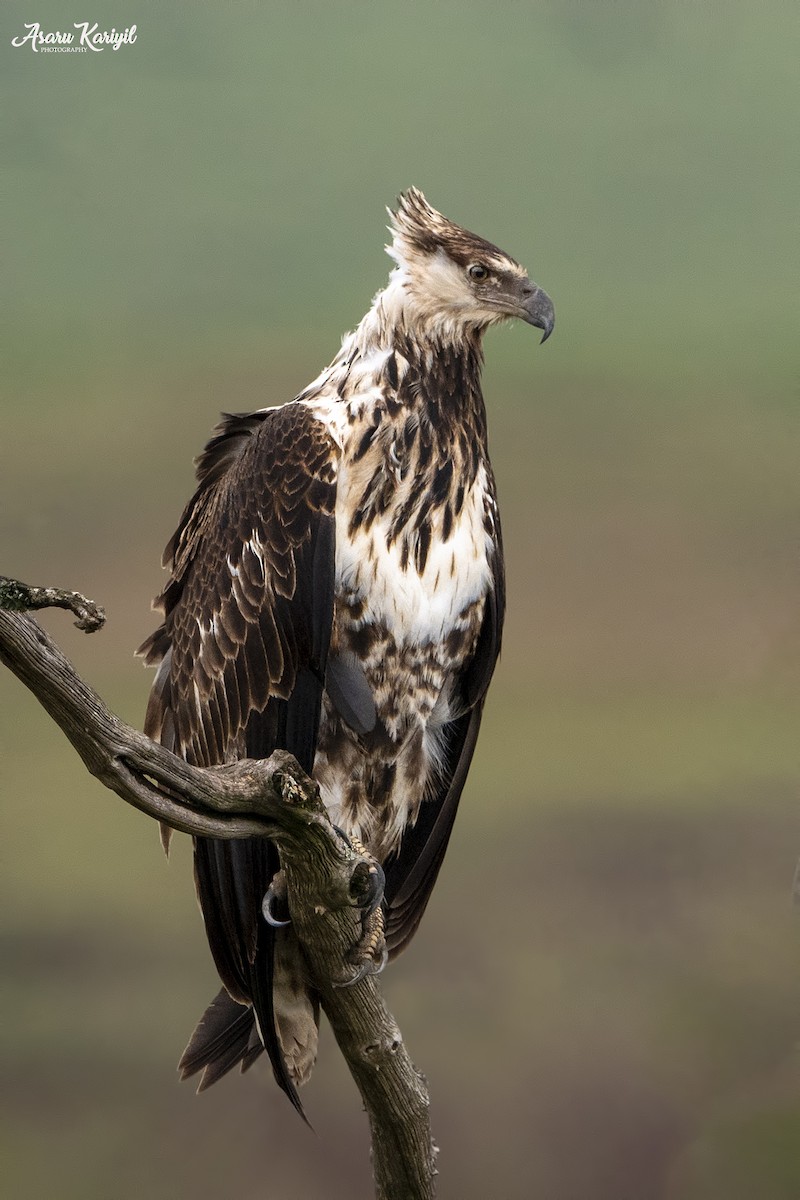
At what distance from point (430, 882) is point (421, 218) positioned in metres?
1.54

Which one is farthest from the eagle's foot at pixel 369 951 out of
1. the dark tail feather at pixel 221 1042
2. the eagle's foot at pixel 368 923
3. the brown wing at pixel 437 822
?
Result: the dark tail feather at pixel 221 1042

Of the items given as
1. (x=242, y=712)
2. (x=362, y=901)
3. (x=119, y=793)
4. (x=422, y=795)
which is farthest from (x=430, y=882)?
(x=119, y=793)

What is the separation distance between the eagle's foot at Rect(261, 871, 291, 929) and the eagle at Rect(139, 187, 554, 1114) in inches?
0.4

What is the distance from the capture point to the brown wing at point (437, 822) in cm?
299

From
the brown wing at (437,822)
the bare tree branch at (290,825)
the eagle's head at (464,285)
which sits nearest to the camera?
the bare tree branch at (290,825)

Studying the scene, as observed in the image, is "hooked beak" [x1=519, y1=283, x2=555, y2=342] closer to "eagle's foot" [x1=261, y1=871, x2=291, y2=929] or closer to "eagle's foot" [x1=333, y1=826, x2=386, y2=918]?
"eagle's foot" [x1=333, y1=826, x2=386, y2=918]

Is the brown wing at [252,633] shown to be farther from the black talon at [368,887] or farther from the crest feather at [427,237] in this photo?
the crest feather at [427,237]

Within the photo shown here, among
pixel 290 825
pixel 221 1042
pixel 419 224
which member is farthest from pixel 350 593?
pixel 221 1042

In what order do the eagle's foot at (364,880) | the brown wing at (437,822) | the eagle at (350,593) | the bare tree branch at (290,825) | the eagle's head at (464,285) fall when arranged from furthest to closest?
the brown wing at (437,822) → the eagle's head at (464,285) → the eagle at (350,593) → the eagle's foot at (364,880) → the bare tree branch at (290,825)

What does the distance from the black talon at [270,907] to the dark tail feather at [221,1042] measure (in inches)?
14.2

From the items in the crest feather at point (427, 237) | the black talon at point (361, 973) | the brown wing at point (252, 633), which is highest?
the crest feather at point (427, 237)

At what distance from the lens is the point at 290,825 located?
7.68 feet

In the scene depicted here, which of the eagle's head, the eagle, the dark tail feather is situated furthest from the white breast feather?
the dark tail feather

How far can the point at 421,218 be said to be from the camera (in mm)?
2838
